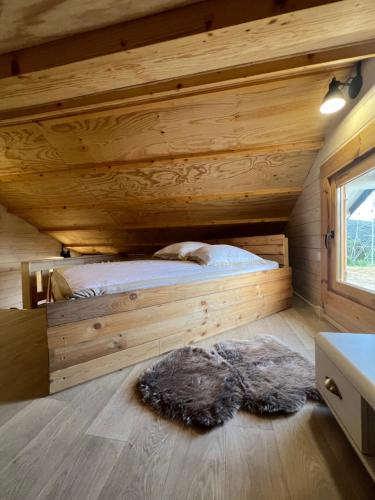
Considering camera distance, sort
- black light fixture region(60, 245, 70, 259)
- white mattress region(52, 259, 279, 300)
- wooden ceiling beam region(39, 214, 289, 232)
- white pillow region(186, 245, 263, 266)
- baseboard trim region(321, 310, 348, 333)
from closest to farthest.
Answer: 1. white mattress region(52, 259, 279, 300)
2. baseboard trim region(321, 310, 348, 333)
3. white pillow region(186, 245, 263, 266)
4. wooden ceiling beam region(39, 214, 289, 232)
5. black light fixture region(60, 245, 70, 259)

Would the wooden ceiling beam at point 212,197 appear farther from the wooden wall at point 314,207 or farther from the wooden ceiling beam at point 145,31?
the wooden ceiling beam at point 145,31

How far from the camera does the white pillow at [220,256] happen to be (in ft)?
7.06

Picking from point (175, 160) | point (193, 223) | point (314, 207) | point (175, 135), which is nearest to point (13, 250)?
point (193, 223)

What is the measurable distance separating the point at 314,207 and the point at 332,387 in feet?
6.57

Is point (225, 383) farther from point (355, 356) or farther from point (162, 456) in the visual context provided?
point (355, 356)

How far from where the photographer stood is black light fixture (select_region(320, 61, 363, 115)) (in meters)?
1.37

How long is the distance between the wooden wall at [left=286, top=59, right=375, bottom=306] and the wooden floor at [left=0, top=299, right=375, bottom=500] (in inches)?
68.0

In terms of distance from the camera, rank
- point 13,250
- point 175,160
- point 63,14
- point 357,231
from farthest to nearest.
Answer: point 13,250
point 175,160
point 357,231
point 63,14

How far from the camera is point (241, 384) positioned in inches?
45.1

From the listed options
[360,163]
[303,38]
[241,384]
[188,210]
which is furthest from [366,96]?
[188,210]

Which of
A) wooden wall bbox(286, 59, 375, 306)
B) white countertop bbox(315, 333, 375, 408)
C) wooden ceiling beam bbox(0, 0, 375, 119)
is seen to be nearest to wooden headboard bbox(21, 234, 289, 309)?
wooden wall bbox(286, 59, 375, 306)

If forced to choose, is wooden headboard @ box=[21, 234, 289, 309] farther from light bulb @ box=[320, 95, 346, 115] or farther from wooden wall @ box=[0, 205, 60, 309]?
light bulb @ box=[320, 95, 346, 115]

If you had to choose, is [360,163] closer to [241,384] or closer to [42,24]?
[241,384]

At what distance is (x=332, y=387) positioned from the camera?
2.74 feet
